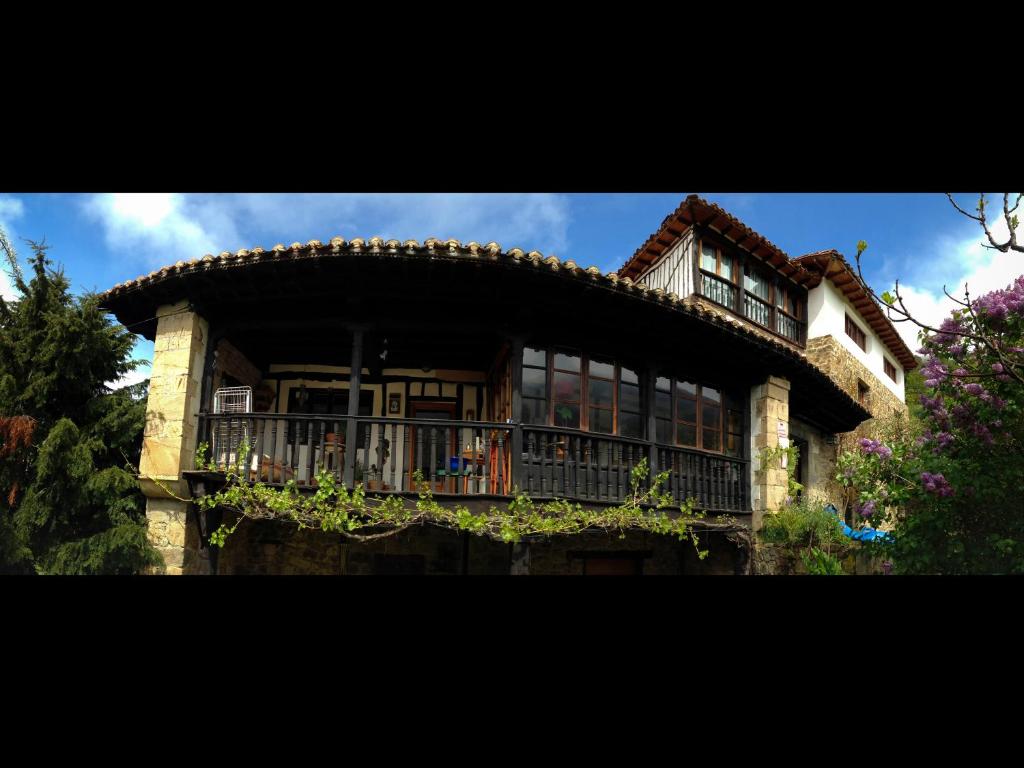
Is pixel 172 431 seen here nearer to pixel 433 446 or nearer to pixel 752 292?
pixel 433 446

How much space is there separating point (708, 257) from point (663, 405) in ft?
15.2

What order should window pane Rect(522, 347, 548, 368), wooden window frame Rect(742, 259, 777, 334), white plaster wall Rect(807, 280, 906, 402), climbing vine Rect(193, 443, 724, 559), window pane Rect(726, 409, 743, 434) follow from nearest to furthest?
climbing vine Rect(193, 443, 724, 559)
window pane Rect(522, 347, 548, 368)
window pane Rect(726, 409, 743, 434)
wooden window frame Rect(742, 259, 777, 334)
white plaster wall Rect(807, 280, 906, 402)

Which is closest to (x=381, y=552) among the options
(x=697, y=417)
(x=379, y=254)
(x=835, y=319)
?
(x=379, y=254)

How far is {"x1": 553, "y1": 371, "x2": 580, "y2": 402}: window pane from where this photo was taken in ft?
24.7

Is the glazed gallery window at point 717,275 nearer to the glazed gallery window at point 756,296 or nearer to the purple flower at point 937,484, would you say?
the glazed gallery window at point 756,296

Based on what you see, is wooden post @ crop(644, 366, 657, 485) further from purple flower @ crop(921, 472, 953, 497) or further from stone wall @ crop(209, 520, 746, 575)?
purple flower @ crop(921, 472, 953, 497)

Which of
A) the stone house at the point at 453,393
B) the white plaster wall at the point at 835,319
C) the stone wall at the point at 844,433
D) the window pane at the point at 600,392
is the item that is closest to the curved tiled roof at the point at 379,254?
the stone house at the point at 453,393

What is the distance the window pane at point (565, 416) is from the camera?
749 centimetres

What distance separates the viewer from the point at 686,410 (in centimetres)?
865

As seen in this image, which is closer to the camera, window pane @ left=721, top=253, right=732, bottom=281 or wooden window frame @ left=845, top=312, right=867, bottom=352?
window pane @ left=721, top=253, right=732, bottom=281

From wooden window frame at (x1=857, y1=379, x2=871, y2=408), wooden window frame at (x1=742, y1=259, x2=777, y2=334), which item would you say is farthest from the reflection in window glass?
wooden window frame at (x1=857, y1=379, x2=871, y2=408)

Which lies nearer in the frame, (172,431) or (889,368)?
(172,431)
